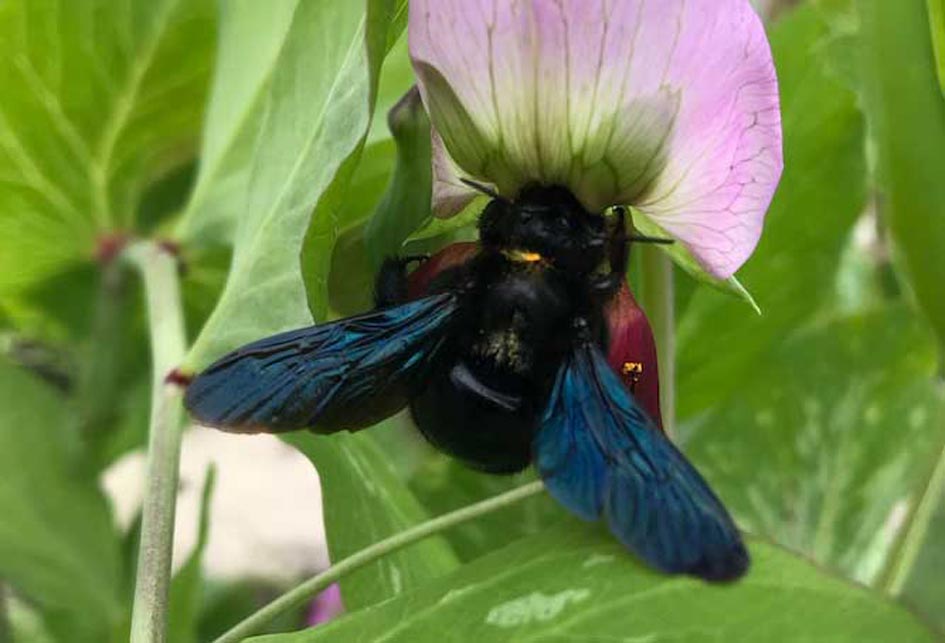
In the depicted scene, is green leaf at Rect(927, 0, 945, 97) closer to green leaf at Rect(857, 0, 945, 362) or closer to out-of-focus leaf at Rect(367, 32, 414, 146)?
green leaf at Rect(857, 0, 945, 362)

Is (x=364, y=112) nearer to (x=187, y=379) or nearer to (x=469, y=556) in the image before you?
(x=187, y=379)

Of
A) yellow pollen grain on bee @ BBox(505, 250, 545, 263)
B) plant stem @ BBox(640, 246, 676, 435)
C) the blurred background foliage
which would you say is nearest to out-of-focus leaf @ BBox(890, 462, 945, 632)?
the blurred background foliage

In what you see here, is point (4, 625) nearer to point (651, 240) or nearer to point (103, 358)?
point (103, 358)

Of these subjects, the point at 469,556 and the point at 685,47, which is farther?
the point at 469,556

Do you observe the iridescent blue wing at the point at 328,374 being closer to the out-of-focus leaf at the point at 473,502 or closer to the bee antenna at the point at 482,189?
the bee antenna at the point at 482,189

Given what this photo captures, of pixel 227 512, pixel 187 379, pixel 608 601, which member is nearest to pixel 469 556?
pixel 187 379

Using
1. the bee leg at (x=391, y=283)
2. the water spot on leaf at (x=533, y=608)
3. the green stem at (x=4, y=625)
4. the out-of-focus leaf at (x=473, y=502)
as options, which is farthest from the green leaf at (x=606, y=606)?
the green stem at (x=4, y=625)

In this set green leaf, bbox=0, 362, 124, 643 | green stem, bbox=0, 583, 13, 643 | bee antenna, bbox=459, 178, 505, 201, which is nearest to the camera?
bee antenna, bbox=459, 178, 505, 201
